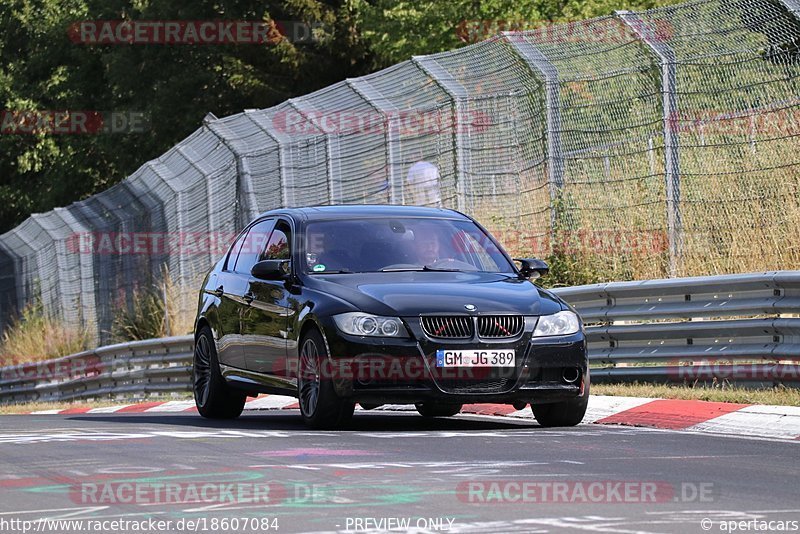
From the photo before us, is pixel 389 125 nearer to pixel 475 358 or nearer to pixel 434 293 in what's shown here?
pixel 434 293

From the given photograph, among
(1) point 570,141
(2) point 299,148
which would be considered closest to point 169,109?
(2) point 299,148

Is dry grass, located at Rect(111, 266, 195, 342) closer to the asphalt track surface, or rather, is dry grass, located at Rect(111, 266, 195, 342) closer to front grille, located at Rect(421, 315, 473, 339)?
the asphalt track surface

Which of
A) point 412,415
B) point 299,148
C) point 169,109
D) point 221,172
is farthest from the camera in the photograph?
point 169,109

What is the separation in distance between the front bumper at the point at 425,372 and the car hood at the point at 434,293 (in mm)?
168

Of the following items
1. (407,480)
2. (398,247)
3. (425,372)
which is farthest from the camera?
(398,247)

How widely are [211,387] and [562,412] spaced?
3321mm

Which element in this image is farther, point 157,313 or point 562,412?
point 157,313

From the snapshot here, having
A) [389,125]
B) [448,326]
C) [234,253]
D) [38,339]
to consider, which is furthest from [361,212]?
[38,339]

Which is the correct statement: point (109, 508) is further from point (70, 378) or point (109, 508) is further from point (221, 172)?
point (70, 378)

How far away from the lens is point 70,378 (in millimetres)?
27109

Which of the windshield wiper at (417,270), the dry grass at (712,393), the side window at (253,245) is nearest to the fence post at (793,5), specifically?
the dry grass at (712,393)

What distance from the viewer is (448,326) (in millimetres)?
11031

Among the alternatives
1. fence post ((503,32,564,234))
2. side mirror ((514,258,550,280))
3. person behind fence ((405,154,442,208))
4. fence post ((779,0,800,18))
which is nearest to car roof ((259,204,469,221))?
side mirror ((514,258,550,280))

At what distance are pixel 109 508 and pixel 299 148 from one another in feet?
49.1
